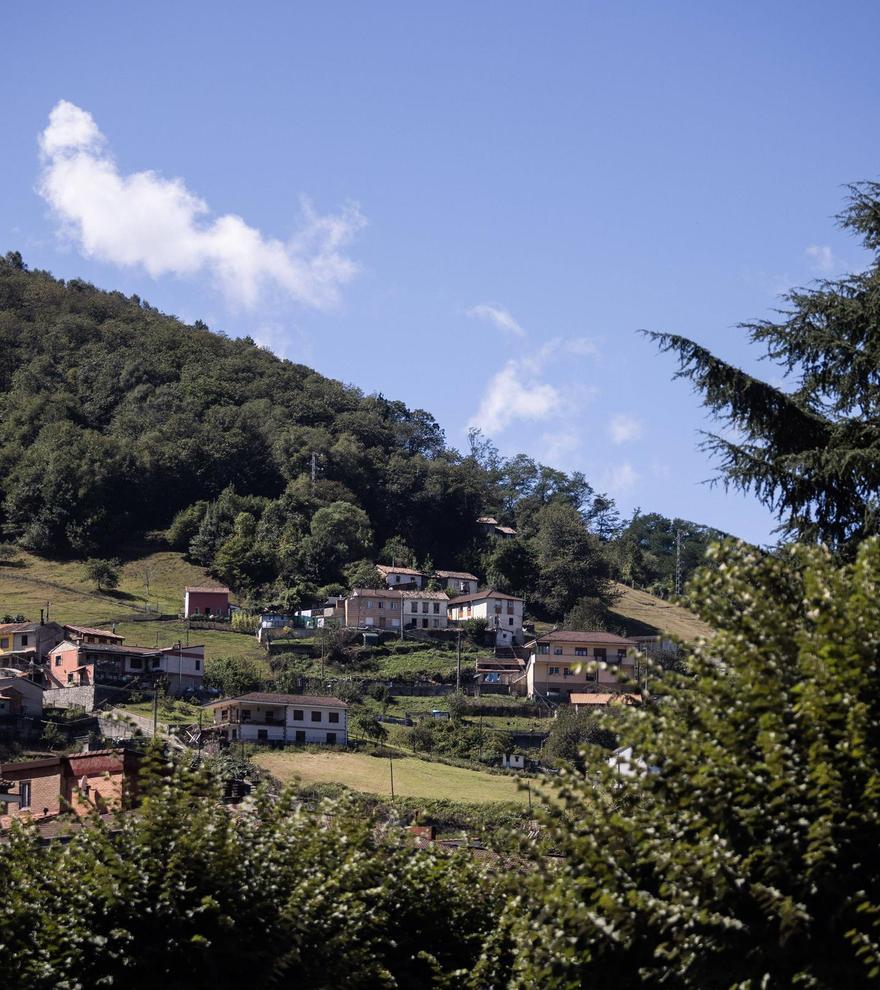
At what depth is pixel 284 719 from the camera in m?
66.2

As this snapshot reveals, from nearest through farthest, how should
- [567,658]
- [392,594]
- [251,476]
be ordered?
[567,658] < [392,594] < [251,476]

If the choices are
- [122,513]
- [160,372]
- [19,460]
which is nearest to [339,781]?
[122,513]

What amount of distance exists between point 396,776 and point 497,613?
4312 centimetres

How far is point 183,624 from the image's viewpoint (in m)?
89.4

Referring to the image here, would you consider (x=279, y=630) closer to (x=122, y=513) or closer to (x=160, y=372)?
(x=122, y=513)

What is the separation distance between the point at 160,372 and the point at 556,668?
76267 millimetres

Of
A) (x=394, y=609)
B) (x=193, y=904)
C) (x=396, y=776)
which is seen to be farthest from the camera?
(x=394, y=609)

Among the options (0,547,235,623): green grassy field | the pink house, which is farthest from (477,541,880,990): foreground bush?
the pink house

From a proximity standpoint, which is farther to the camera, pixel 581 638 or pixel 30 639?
pixel 581 638

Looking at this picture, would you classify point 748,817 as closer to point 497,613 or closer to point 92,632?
point 92,632

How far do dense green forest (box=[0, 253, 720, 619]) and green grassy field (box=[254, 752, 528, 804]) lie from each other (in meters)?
38.8

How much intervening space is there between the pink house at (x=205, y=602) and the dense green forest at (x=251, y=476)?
514 cm

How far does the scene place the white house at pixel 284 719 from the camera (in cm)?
6494

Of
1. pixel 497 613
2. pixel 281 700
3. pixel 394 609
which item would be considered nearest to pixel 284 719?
pixel 281 700
